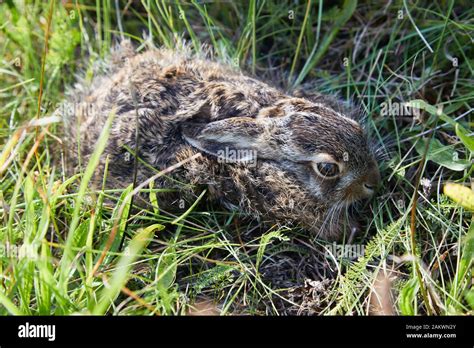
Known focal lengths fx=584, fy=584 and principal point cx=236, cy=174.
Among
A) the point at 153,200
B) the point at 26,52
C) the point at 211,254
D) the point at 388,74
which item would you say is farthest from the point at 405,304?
the point at 26,52

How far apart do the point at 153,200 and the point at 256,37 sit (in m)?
2.21

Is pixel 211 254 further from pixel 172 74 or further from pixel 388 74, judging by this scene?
pixel 388 74

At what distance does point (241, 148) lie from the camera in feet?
15.6

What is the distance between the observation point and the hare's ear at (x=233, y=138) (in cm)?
464

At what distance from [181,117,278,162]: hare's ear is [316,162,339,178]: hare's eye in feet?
1.23

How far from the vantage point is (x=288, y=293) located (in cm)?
449
